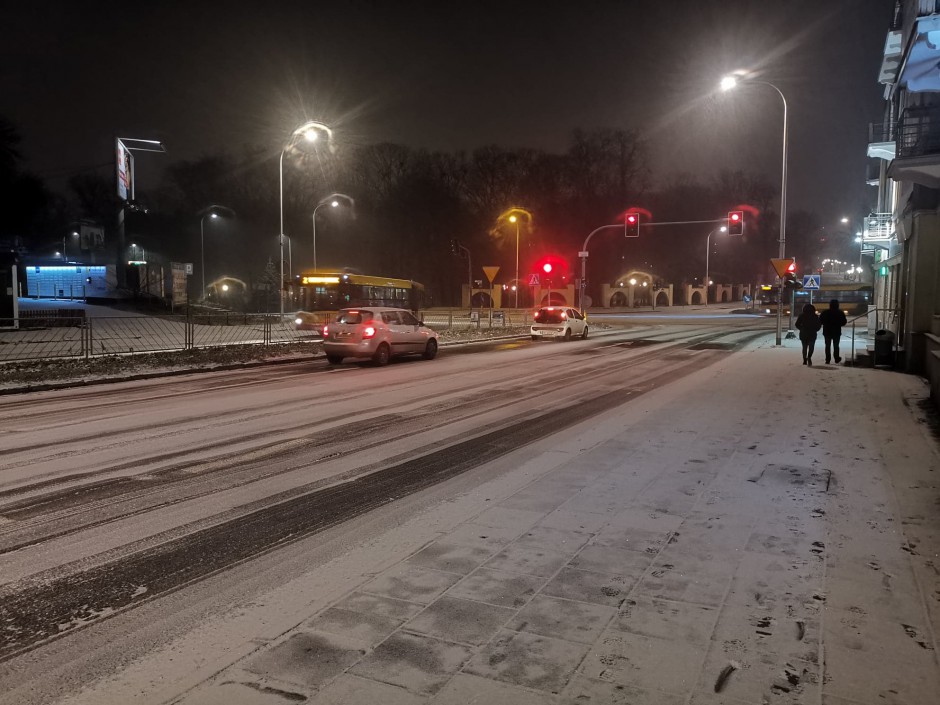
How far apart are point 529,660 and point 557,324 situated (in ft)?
90.3

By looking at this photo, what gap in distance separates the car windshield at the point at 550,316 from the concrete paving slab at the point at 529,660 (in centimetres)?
2749

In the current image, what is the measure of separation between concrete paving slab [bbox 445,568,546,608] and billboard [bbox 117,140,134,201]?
5427 cm

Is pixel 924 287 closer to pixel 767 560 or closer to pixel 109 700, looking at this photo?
pixel 767 560

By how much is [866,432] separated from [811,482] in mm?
3238

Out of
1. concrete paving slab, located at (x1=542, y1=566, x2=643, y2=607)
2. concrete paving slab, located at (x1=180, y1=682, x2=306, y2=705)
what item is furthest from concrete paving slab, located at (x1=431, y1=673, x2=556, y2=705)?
concrete paving slab, located at (x1=542, y1=566, x2=643, y2=607)

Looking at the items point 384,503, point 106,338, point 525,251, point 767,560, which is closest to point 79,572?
point 384,503

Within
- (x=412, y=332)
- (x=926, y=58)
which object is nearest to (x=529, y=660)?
(x=926, y=58)

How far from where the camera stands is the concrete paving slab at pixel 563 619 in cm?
366

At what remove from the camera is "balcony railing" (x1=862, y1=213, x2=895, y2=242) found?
84.3 feet

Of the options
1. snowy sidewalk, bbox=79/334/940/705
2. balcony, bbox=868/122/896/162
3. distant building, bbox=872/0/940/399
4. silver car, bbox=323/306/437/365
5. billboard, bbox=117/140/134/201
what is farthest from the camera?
billboard, bbox=117/140/134/201

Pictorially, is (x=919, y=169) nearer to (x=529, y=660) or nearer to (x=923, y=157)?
(x=923, y=157)

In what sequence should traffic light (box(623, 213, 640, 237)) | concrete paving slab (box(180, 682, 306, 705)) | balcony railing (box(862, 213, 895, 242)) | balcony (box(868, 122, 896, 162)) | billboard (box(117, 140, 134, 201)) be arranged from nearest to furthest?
concrete paving slab (box(180, 682, 306, 705)), balcony (box(868, 122, 896, 162)), balcony railing (box(862, 213, 895, 242)), traffic light (box(623, 213, 640, 237)), billboard (box(117, 140, 134, 201))

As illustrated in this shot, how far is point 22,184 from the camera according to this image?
35.2 meters

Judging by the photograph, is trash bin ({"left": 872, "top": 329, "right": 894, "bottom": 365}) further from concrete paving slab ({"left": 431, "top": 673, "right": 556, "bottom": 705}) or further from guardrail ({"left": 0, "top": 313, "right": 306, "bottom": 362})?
guardrail ({"left": 0, "top": 313, "right": 306, "bottom": 362})
